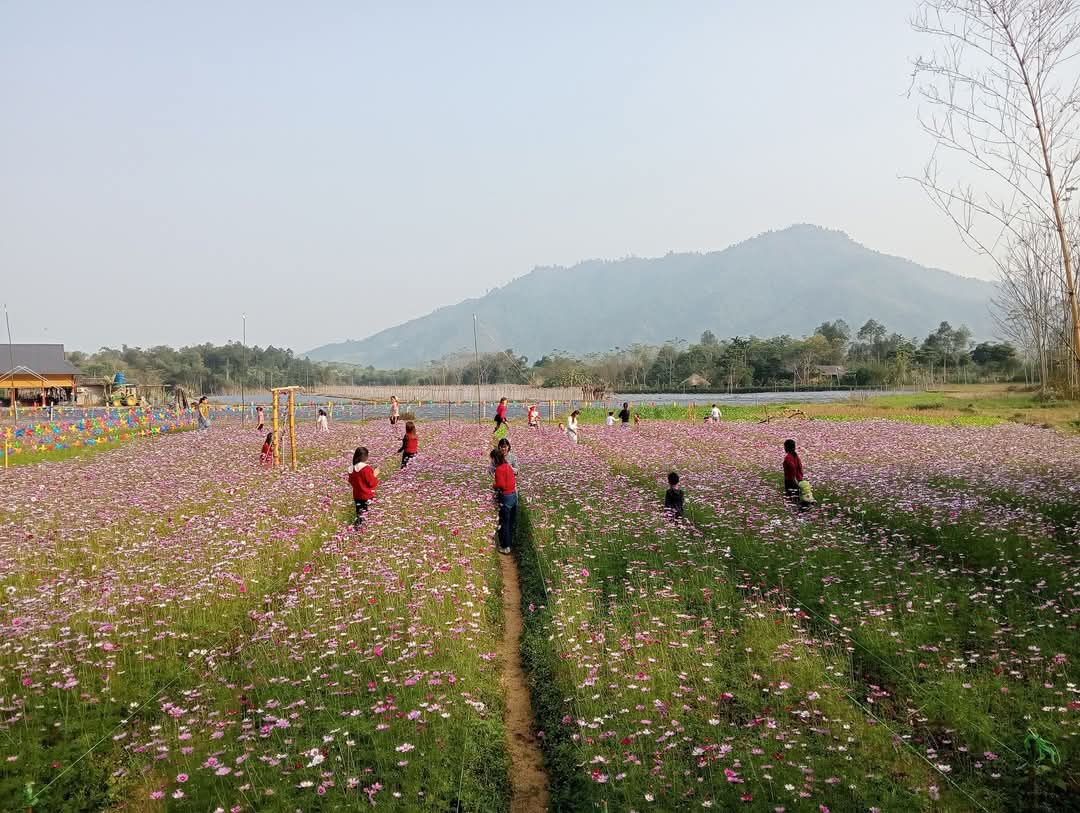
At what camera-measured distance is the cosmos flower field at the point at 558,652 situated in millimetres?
5957

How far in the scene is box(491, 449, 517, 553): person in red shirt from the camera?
1326cm

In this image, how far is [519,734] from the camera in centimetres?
717

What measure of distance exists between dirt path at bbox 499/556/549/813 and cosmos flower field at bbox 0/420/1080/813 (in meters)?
0.11

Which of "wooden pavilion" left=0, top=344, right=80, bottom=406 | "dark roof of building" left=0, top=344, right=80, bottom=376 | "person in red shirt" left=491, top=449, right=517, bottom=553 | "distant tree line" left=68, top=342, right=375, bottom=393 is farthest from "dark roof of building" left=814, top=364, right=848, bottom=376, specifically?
"person in red shirt" left=491, top=449, right=517, bottom=553

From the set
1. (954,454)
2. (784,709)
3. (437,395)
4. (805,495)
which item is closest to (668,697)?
(784,709)

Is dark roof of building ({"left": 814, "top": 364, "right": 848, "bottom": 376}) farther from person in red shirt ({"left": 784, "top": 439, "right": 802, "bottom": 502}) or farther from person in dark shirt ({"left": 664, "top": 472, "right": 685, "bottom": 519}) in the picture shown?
person in dark shirt ({"left": 664, "top": 472, "right": 685, "bottom": 519})

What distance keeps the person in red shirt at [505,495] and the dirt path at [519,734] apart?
9.88 ft

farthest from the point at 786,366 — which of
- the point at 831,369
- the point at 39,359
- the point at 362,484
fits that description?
the point at 362,484

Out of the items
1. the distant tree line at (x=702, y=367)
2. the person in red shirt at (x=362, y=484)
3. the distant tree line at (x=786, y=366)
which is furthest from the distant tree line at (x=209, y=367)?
the person in red shirt at (x=362, y=484)

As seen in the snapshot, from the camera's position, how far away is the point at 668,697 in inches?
289

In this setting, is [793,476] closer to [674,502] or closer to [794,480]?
[794,480]

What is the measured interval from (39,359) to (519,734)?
296 feet

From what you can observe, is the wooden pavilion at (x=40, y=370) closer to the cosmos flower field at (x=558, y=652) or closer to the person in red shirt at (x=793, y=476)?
the cosmos flower field at (x=558, y=652)

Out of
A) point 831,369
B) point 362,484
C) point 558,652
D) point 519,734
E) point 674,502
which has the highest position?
point 831,369
